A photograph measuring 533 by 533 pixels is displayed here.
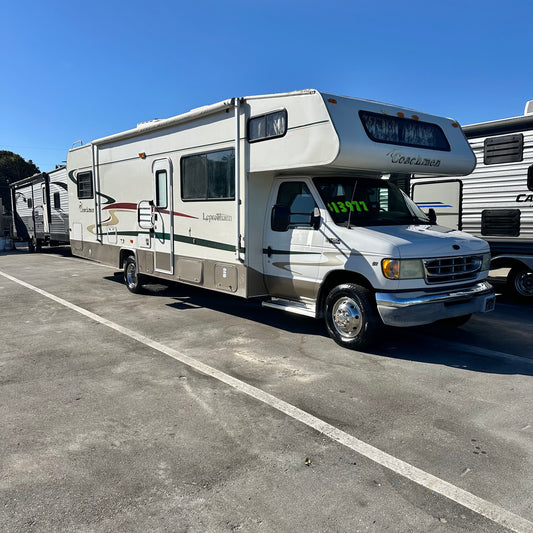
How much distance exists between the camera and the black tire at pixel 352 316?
5918 millimetres

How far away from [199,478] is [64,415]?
1.69 metres

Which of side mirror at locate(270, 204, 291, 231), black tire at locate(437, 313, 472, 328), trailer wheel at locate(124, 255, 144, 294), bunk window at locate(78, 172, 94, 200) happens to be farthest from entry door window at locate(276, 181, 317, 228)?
bunk window at locate(78, 172, 94, 200)

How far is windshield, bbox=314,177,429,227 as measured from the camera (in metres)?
6.38

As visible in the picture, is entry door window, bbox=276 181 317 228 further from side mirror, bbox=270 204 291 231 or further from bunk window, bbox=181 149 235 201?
bunk window, bbox=181 149 235 201

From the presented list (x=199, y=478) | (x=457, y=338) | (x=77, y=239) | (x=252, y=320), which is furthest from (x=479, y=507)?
(x=77, y=239)

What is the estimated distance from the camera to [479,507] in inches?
118

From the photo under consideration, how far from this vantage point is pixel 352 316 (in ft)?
20.0

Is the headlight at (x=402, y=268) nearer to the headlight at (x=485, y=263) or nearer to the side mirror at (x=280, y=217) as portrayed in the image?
the headlight at (x=485, y=263)

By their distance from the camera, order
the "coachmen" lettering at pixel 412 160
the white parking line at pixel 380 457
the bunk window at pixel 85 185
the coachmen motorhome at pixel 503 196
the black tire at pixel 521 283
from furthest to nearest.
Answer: the bunk window at pixel 85 185 < the black tire at pixel 521 283 < the coachmen motorhome at pixel 503 196 < the "coachmen" lettering at pixel 412 160 < the white parking line at pixel 380 457

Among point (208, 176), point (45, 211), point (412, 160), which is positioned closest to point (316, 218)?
point (412, 160)

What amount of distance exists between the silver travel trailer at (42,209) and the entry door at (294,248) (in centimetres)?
1267

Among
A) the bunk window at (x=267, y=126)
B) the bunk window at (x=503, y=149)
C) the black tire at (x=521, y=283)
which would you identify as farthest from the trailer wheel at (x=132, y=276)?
the black tire at (x=521, y=283)

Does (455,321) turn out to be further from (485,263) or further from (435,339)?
(485,263)

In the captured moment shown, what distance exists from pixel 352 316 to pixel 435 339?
1469mm
